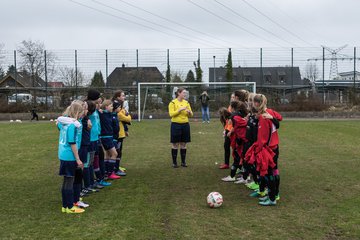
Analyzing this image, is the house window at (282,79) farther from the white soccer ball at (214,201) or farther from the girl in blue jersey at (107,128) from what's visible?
the white soccer ball at (214,201)

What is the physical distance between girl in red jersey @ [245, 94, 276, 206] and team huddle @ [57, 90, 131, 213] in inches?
104

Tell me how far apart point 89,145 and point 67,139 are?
109 cm

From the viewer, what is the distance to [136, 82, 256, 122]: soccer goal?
28.1 m

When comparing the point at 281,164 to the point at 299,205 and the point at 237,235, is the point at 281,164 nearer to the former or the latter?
the point at 299,205

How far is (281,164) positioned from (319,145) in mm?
3857

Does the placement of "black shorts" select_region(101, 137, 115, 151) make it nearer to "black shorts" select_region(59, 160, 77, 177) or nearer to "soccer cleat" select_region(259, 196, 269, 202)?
"black shorts" select_region(59, 160, 77, 177)

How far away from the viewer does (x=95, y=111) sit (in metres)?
7.62

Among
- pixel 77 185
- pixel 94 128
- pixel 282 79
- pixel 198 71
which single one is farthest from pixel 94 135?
pixel 282 79

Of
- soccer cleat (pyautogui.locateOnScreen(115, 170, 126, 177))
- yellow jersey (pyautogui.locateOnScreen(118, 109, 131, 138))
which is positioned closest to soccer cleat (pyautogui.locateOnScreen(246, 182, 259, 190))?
soccer cleat (pyautogui.locateOnScreen(115, 170, 126, 177))

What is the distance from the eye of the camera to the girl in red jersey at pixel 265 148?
6.38 m

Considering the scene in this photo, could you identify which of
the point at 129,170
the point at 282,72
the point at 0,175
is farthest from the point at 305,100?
the point at 0,175

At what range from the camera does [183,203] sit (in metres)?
6.52

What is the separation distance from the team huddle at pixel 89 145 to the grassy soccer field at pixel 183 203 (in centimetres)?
28

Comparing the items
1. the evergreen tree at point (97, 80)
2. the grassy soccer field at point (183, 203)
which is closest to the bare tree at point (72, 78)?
the evergreen tree at point (97, 80)
